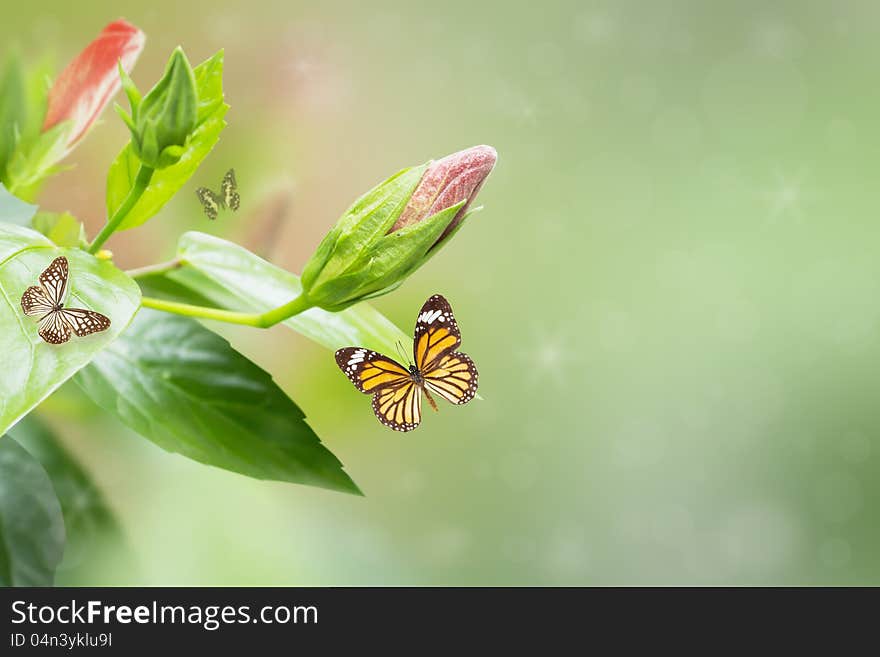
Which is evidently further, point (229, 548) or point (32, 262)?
point (229, 548)

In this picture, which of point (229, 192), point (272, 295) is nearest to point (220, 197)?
point (229, 192)

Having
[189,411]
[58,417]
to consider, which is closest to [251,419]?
[189,411]

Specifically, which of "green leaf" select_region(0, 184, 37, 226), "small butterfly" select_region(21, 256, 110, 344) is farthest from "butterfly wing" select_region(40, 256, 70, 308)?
"green leaf" select_region(0, 184, 37, 226)

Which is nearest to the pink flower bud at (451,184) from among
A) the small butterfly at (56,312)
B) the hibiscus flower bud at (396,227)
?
the hibiscus flower bud at (396,227)

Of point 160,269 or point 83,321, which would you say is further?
point 160,269

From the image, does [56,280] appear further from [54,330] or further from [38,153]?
[38,153]
